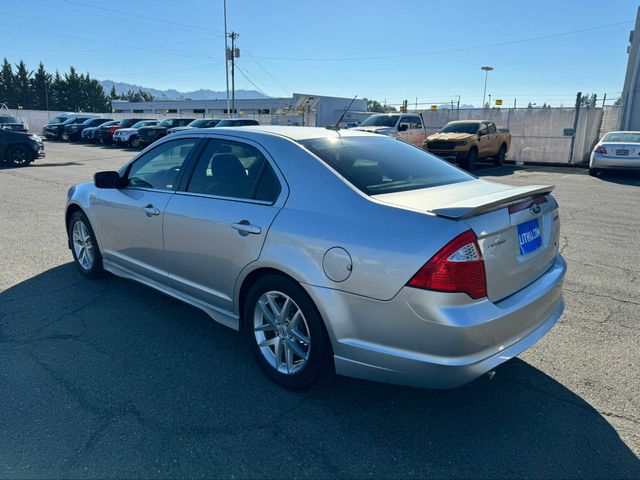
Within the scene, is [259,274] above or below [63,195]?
above

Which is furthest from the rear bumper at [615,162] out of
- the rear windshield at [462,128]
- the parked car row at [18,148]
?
the parked car row at [18,148]

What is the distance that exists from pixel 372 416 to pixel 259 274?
1.14 meters

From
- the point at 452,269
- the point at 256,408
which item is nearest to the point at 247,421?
the point at 256,408

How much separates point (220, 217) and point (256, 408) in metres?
1.31

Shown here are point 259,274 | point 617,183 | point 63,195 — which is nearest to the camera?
point 259,274

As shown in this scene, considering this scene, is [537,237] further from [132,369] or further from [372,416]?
[132,369]

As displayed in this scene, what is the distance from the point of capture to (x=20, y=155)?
17.0 meters

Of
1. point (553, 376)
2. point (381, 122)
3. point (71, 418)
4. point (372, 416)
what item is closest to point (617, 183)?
point (381, 122)

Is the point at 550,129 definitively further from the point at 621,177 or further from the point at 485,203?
the point at 485,203

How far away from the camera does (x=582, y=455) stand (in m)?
2.51

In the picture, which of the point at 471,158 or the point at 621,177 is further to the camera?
the point at 471,158

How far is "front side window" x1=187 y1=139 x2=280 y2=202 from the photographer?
3248 millimetres

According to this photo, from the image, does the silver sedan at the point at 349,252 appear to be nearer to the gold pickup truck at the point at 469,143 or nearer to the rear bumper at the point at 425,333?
the rear bumper at the point at 425,333

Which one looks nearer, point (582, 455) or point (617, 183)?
point (582, 455)
